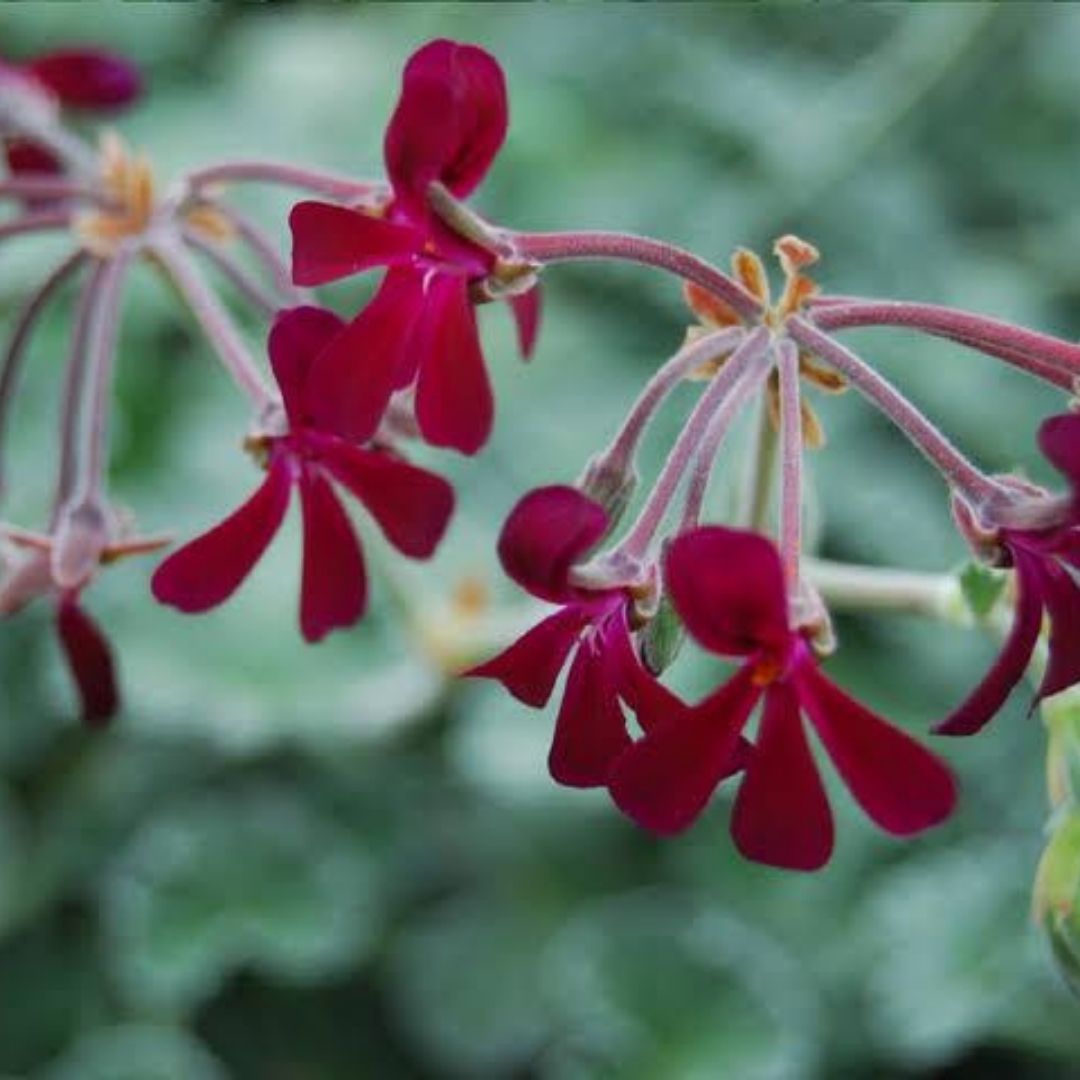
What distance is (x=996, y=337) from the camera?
953 millimetres

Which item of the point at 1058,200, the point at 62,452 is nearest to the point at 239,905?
the point at 62,452

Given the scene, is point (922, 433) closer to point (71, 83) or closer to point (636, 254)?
point (636, 254)

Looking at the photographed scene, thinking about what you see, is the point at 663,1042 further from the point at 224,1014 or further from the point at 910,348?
the point at 910,348

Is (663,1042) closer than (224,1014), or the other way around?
(663,1042)

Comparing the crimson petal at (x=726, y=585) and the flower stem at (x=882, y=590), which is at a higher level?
the flower stem at (x=882, y=590)

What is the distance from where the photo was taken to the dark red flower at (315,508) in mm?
980

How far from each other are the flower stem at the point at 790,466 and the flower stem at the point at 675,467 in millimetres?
23

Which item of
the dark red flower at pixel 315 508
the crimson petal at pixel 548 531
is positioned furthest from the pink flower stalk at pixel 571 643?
the dark red flower at pixel 315 508

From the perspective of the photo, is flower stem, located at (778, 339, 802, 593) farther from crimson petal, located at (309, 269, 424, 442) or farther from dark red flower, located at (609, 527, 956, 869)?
crimson petal, located at (309, 269, 424, 442)

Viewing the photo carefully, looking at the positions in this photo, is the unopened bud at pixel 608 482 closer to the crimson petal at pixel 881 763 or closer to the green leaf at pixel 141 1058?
the crimson petal at pixel 881 763

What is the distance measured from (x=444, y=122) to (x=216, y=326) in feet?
0.94

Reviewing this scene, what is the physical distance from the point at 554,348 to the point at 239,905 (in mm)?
613

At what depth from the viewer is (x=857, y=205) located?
2.27 metres

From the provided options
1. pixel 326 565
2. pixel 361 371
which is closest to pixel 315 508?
pixel 326 565
